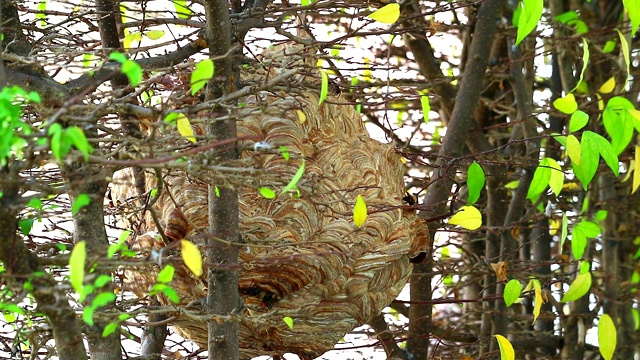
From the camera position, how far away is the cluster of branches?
1.34m

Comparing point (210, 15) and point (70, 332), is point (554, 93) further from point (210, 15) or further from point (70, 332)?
point (70, 332)

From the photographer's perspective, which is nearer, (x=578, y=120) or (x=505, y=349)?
(x=578, y=120)

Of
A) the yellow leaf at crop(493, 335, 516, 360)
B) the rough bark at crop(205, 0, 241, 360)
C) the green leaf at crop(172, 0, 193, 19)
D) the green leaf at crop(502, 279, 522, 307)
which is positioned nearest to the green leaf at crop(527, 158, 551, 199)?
the green leaf at crop(502, 279, 522, 307)

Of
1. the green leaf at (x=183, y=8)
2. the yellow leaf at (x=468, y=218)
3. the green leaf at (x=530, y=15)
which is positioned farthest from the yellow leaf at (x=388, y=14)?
the yellow leaf at (x=468, y=218)

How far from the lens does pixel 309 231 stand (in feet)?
6.49

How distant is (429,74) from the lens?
3.11 metres

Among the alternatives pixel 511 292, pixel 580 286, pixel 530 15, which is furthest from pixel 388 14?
pixel 580 286

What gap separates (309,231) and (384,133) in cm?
117

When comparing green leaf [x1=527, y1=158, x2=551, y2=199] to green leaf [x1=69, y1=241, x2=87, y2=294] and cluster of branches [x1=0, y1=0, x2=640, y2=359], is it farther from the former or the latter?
green leaf [x1=69, y1=241, x2=87, y2=294]

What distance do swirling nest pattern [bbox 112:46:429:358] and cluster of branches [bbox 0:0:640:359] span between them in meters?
0.09

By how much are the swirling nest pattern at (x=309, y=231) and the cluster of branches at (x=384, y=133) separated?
3.6 inches

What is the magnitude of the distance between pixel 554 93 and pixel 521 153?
497 millimetres

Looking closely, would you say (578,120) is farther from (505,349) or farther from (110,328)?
(110,328)

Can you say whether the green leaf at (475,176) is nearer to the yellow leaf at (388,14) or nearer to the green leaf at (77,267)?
the yellow leaf at (388,14)
